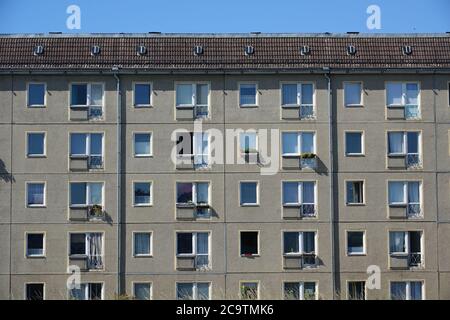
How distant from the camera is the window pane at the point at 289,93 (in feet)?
157

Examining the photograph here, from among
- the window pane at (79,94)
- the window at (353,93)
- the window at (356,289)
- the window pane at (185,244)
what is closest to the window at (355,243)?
the window at (356,289)

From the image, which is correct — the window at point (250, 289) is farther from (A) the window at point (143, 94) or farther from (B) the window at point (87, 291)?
(A) the window at point (143, 94)

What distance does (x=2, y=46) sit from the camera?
48.2 meters

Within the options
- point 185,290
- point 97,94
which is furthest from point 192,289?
point 97,94

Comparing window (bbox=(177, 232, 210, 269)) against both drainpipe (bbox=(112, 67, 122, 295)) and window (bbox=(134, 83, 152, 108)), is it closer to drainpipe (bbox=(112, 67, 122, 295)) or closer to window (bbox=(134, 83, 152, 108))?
drainpipe (bbox=(112, 67, 122, 295))

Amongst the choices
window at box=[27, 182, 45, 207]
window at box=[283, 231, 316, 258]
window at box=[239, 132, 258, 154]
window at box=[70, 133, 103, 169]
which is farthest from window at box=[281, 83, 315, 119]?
window at box=[27, 182, 45, 207]

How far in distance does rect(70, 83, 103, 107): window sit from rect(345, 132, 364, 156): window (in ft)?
43.4

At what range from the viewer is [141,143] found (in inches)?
1869

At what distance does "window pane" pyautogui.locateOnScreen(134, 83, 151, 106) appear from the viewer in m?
47.8

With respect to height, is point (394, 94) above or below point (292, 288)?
above

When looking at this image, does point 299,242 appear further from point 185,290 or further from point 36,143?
point 36,143

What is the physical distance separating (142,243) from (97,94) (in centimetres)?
826

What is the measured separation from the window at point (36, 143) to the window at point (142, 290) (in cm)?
854

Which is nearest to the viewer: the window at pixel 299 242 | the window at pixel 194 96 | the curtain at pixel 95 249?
the curtain at pixel 95 249
